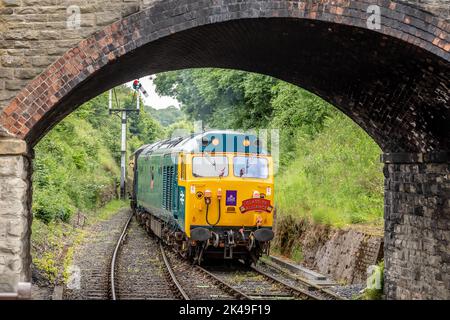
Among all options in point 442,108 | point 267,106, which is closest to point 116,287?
point 442,108

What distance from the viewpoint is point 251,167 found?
1570 centimetres

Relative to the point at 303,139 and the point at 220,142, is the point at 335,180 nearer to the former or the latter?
the point at 303,139

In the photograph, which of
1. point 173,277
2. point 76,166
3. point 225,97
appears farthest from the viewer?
point 76,166

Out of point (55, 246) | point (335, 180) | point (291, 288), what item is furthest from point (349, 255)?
point (55, 246)

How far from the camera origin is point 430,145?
A: 1035 centimetres

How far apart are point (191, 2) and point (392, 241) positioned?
5.86 metres

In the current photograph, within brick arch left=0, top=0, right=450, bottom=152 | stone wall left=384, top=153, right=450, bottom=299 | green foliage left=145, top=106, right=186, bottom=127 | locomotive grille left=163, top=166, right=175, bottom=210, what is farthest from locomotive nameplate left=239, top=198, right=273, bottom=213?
green foliage left=145, top=106, right=186, bottom=127

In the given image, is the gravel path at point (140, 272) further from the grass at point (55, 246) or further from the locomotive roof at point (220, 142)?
the locomotive roof at point (220, 142)

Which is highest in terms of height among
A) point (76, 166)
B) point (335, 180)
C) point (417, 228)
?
point (76, 166)

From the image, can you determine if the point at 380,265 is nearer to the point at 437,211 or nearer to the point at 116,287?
the point at 437,211

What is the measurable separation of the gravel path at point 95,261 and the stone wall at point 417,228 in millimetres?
5284

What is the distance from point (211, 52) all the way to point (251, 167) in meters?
5.65

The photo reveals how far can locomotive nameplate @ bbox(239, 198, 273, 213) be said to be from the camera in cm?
1534

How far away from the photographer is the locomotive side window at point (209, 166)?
15.2m
